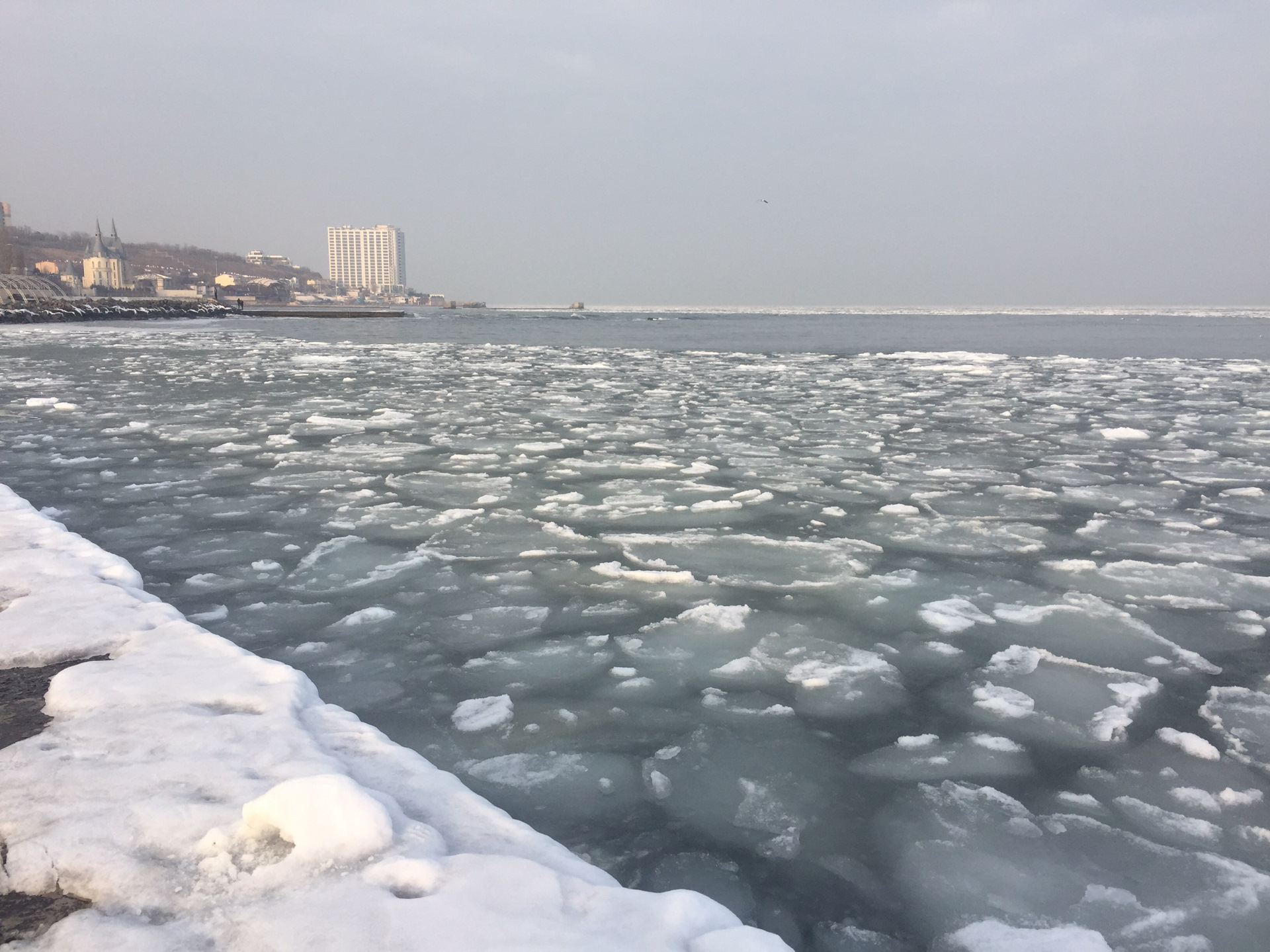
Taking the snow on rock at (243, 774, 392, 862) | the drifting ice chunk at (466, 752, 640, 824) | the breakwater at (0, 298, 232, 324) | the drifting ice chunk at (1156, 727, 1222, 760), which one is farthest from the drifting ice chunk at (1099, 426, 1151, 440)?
the breakwater at (0, 298, 232, 324)

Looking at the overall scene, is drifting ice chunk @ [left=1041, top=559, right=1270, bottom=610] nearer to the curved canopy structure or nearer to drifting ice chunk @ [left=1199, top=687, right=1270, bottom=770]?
drifting ice chunk @ [left=1199, top=687, right=1270, bottom=770]

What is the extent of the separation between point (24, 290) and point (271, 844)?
85.6 metres

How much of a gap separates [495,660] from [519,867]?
1.22 metres

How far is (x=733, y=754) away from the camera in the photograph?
209cm

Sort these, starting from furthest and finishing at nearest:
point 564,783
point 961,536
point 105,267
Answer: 1. point 105,267
2. point 961,536
3. point 564,783

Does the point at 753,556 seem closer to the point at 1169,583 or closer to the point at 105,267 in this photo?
the point at 1169,583

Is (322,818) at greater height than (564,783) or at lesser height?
greater

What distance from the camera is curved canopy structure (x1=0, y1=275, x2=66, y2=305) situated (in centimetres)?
5031

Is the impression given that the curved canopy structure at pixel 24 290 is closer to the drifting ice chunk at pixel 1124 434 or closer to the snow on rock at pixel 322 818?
the drifting ice chunk at pixel 1124 434

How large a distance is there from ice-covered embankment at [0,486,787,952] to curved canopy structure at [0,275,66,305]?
57603 mm

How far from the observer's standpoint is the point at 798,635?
283 cm

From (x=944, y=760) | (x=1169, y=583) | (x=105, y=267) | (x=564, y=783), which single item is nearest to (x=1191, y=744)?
(x=944, y=760)

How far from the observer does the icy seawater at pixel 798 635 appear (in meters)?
1.69

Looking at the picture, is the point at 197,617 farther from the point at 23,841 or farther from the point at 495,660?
the point at 23,841
